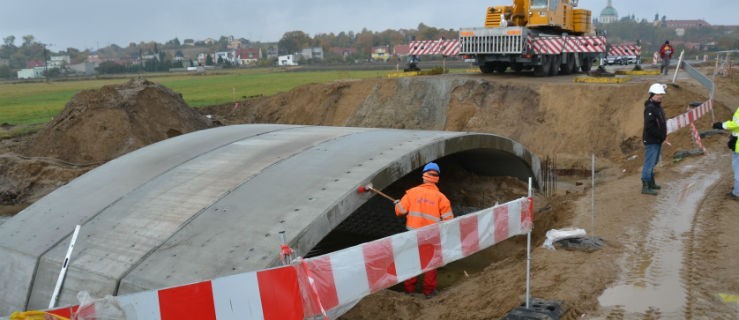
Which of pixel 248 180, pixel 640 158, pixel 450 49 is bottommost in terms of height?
pixel 640 158

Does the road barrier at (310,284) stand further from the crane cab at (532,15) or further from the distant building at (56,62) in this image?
the distant building at (56,62)

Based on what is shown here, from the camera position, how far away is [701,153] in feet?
43.4

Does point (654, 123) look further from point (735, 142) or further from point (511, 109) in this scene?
point (511, 109)

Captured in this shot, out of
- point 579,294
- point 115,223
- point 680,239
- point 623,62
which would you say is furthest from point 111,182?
point 623,62

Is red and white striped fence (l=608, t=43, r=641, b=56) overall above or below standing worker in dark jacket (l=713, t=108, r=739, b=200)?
above

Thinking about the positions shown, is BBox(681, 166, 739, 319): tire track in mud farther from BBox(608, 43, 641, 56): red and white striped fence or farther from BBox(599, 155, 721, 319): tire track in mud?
BBox(608, 43, 641, 56): red and white striped fence

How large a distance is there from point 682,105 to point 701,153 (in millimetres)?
3651

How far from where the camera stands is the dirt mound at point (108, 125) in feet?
56.5

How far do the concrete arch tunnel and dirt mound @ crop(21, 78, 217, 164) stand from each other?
8.91m

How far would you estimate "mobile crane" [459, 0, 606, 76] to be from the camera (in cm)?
2064

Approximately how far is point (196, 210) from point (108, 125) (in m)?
12.4

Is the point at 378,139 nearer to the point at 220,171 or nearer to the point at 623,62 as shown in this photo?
the point at 220,171

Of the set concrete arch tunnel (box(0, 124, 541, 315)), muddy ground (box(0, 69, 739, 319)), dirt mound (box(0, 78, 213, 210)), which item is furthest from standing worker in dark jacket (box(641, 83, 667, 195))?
dirt mound (box(0, 78, 213, 210))

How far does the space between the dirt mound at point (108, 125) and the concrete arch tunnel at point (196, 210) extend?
29.2 feet
